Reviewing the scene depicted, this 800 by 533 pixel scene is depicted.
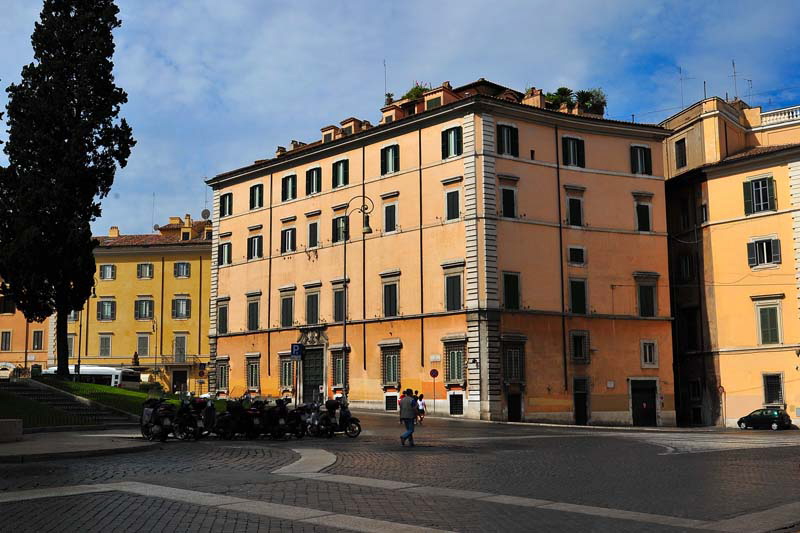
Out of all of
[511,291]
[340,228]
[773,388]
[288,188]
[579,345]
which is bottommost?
[773,388]

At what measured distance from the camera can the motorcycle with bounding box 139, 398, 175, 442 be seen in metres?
24.6

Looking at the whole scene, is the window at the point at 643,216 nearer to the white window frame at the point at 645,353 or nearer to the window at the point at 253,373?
the white window frame at the point at 645,353

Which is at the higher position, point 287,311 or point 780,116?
point 780,116

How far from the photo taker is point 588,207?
49875mm

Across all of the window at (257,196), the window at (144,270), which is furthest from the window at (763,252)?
the window at (144,270)

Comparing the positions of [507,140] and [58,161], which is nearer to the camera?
[58,161]

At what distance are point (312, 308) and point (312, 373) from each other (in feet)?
13.6

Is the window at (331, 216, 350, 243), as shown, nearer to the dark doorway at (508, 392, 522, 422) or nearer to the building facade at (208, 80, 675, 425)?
the building facade at (208, 80, 675, 425)

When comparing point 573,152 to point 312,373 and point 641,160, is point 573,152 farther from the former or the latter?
point 312,373

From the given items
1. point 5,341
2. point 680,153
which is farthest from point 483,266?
point 5,341

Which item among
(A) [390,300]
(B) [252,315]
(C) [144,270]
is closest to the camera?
(A) [390,300]

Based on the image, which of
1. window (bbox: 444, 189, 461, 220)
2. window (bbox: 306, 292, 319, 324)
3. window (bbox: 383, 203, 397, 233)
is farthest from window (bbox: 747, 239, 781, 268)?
window (bbox: 306, 292, 319, 324)

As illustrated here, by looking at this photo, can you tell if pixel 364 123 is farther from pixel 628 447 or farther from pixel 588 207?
pixel 628 447

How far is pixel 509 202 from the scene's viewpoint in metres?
47.2
